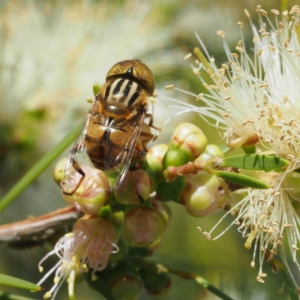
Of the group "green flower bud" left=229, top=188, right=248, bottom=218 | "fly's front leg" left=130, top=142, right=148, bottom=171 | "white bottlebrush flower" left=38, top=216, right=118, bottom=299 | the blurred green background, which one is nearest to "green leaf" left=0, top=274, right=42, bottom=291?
"white bottlebrush flower" left=38, top=216, right=118, bottom=299

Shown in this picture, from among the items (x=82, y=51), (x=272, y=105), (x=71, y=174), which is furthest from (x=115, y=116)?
(x=82, y=51)

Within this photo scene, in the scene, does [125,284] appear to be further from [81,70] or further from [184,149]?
[81,70]

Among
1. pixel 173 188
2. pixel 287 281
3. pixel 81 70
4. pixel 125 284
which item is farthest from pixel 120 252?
pixel 81 70

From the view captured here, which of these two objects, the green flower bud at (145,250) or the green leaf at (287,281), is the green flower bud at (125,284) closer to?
the green flower bud at (145,250)

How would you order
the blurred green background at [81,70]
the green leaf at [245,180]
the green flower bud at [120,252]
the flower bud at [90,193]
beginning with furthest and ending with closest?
1. the blurred green background at [81,70]
2. the green flower bud at [120,252]
3. the flower bud at [90,193]
4. the green leaf at [245,180]

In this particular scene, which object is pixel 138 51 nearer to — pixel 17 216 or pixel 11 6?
pixel 11 6

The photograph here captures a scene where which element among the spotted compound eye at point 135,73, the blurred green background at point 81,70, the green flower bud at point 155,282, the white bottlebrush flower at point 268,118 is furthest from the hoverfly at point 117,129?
the blurred green background at point 81,70
